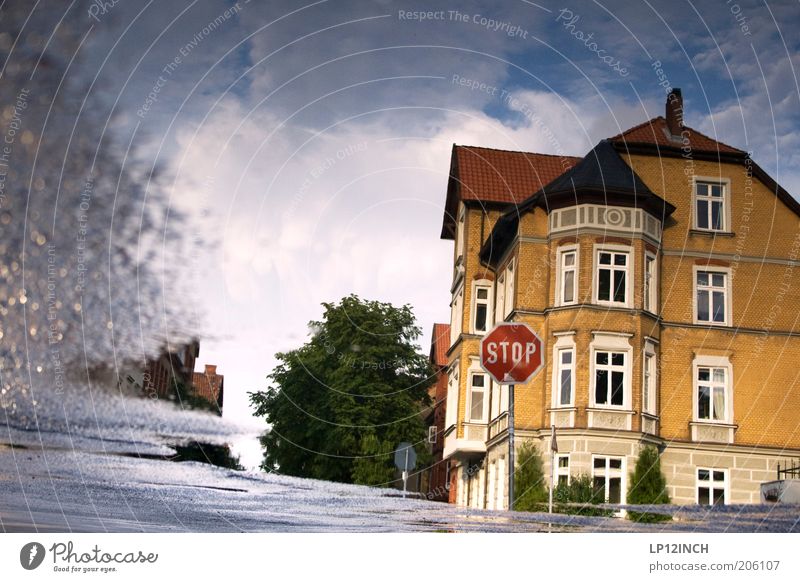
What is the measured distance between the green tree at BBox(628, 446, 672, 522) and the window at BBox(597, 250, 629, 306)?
62.1 inches

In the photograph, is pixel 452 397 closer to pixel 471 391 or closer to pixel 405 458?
pixel 471 391

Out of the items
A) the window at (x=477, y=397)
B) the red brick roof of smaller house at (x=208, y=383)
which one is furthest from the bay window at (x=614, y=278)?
the red brick roof of smaller house at (x=208, y=383)

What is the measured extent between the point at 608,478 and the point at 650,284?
2.14 m

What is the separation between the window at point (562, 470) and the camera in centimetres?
912

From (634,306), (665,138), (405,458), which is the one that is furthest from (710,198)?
(405,458)

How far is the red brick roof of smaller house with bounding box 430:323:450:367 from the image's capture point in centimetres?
969

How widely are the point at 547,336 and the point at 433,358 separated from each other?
3.91 ft

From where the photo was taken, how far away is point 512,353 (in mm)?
10109

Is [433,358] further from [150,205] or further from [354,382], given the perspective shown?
[150,205]

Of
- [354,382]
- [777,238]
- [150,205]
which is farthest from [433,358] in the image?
[777,238]

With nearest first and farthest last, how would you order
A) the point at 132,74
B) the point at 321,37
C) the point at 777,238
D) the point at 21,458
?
1. the point at 21,458
2. the point at 132,74
3. the point at 321,37
4. the point at 777,238

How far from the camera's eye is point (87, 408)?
809 cm

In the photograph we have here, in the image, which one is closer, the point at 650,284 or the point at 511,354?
the point at 650,284

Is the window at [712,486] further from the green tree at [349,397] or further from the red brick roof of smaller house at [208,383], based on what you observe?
the red brick roof of smaller house at [208,383]
